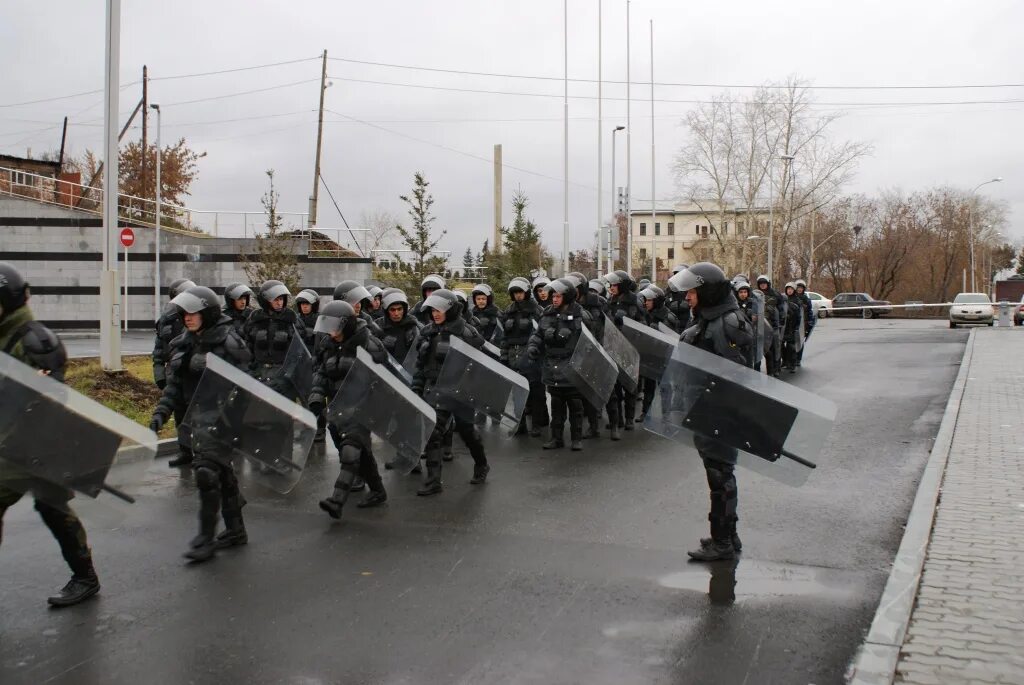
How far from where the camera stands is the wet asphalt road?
435cm

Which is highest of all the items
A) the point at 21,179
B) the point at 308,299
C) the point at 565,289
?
the point at 21,179

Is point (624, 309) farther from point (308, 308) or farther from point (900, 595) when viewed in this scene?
point (900, 595)

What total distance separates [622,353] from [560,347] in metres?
0.88

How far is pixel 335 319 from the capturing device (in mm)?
7145

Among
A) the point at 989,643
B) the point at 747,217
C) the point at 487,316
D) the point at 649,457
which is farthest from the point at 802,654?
the point at 747,217

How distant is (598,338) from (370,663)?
6736 millimetres

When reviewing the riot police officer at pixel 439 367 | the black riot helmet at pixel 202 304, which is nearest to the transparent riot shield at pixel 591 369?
the riot police officer at pixel 439 367

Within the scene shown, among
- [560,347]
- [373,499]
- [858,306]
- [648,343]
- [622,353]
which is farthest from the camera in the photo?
[858,306]

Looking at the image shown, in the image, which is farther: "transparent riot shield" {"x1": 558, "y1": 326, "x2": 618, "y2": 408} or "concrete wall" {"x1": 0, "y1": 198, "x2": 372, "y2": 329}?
"concrete wall" {"x1": 0, "y1": 198, "x2": 372, "y2": 329}

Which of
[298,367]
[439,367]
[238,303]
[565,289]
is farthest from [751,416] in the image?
[238,303]

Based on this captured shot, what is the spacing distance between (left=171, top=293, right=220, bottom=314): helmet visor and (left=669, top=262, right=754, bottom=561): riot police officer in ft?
10.6

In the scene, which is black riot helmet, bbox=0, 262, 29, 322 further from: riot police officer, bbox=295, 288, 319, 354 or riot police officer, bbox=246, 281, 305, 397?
riot police officer, bbox=295, 288, 319, 354

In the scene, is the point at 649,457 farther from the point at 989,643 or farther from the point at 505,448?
the point at 989,643

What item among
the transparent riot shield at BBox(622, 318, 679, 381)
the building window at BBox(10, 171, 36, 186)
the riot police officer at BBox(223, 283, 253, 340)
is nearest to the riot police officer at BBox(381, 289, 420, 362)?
the riot police officer at BBox(223, 283, 253, 340)
